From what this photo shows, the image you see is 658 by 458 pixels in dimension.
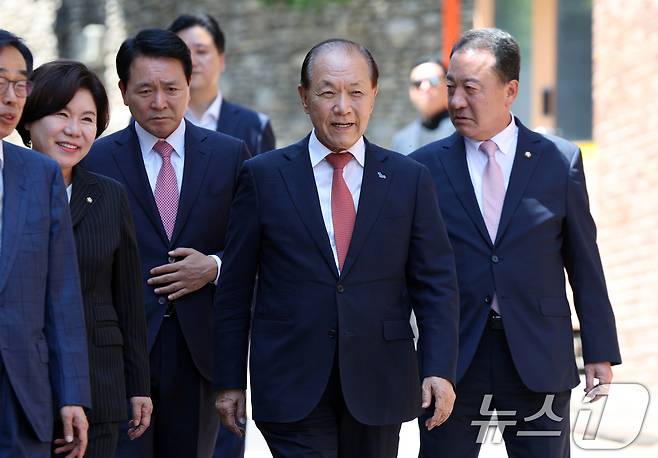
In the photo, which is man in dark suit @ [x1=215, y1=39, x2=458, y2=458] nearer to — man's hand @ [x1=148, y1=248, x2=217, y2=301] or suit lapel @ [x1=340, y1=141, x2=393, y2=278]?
suit lapel @ [x1=340, y1=141, x2=393, y2=278]

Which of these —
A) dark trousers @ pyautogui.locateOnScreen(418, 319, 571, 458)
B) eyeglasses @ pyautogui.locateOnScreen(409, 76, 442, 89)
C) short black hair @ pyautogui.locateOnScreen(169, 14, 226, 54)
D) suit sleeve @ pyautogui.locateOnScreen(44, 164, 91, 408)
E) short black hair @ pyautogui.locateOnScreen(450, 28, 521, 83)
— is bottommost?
dark trousers @ pyautogui.locateOnScreen(418, 319, 571, 458)

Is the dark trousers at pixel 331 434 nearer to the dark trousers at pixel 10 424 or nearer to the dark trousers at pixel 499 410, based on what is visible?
the dark trousers at pixel 499 410

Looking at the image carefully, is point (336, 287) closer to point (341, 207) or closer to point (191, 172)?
point (341, 207)

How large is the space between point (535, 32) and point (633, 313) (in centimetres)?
433

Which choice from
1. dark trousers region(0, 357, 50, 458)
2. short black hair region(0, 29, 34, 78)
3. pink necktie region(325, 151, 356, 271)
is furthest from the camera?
pink necktie region(325, 151, 356, 271)

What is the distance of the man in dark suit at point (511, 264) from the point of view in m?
5.38

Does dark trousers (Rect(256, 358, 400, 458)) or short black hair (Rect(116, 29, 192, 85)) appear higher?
short black hair (Rect(116, 29, 192, 85))

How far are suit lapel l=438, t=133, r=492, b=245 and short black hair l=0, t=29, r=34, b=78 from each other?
1692 millimetres

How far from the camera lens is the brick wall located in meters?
10.2

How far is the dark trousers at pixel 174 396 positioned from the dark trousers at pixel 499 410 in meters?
0.87

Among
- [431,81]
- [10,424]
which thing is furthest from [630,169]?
[10,424]

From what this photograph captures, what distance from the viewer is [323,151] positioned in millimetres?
4996

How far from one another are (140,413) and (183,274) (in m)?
0.66

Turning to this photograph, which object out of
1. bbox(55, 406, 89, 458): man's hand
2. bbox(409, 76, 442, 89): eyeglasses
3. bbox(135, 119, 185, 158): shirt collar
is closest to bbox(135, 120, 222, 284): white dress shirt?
bbox(135, 119, 185, 158): shirt collar
